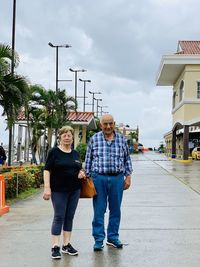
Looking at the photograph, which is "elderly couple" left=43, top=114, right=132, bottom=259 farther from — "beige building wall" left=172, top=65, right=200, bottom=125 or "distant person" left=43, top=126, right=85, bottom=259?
"beige building wall" left=172, top=65, right=200, bottom=125

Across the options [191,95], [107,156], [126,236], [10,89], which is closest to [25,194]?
[10,89]

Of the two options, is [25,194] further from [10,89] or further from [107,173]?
[107,173]

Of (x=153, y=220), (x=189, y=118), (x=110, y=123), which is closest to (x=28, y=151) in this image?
(x=189, y=118)

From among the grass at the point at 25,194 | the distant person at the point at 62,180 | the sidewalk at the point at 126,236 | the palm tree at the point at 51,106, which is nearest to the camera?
the sidewalk at the point at 126,236

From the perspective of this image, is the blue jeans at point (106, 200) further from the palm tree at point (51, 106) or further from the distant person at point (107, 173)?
the palm tree at point (51, 106)

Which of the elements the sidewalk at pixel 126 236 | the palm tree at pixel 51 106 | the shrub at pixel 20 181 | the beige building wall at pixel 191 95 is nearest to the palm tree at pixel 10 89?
the shrub at pixel 20 181

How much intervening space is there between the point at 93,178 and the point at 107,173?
22 cm

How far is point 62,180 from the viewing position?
625cm

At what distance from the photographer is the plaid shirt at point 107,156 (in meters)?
6.59

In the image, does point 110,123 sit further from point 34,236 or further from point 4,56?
point 4,56

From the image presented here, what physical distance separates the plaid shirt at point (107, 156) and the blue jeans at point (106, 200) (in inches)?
4.5

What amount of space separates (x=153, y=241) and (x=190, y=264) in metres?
1.33

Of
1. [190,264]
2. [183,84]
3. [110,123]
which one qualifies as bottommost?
[190,264]

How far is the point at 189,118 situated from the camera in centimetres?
4069
